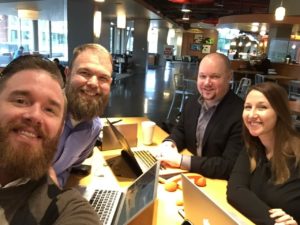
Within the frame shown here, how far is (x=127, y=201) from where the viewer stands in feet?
4.13

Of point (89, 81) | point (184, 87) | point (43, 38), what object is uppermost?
point (43, 38)

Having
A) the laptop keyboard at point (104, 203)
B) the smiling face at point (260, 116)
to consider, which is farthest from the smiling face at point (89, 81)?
the smiling face at point (260, 116)

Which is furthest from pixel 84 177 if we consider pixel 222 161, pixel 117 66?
pixel 117 66

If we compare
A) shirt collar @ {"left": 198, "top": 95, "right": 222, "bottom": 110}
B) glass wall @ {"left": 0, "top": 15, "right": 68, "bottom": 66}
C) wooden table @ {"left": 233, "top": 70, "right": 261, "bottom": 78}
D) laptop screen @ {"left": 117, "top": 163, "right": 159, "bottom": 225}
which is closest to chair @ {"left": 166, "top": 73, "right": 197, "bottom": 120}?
wooden table @ {"left": 233, "top": 70, "right": 261, "bottom": 78}

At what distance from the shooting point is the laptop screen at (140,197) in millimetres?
1108

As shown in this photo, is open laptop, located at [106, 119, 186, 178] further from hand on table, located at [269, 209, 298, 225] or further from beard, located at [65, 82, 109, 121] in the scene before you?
hand on table, located at [269, 209, 298, 225]

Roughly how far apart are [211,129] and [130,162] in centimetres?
63

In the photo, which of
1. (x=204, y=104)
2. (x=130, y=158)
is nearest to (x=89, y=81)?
(x=130, y=158)

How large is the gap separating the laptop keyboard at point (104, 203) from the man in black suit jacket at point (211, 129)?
0.52m

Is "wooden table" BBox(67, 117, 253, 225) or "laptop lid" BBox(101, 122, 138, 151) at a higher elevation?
"laptop lid" BBox(101, 122, 138, 151)

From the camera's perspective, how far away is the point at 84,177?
168 cm

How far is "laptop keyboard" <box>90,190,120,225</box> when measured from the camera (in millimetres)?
1230

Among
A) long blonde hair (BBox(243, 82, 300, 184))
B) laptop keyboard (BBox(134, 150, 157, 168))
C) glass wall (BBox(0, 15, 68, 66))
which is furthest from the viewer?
glass wall (BBox(0, 15, 68, 66))

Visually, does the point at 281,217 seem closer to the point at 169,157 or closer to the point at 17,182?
the point at 169,157
